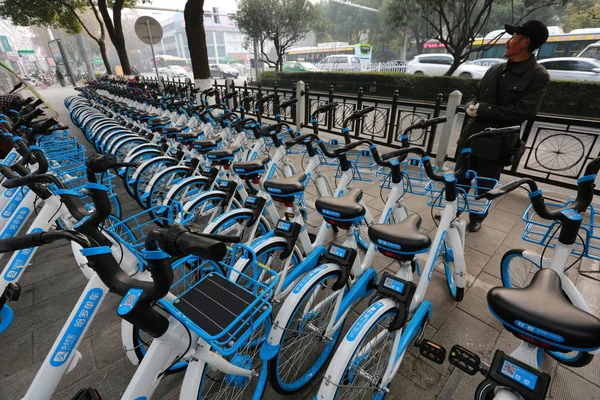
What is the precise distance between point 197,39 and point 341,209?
322 inches

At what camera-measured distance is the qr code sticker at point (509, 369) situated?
1222 mm

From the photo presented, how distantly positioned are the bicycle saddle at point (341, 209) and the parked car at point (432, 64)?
2117 cm

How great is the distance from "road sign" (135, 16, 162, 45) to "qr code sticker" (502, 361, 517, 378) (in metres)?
13.2

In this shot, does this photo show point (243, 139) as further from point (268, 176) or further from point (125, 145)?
point (125, 145)

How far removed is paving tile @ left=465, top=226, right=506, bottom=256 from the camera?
350cm

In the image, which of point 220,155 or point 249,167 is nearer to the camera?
point 249,167

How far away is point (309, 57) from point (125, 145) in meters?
34.9

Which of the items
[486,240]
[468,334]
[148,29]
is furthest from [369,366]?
[148,29]

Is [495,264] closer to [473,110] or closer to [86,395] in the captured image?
[473,110]

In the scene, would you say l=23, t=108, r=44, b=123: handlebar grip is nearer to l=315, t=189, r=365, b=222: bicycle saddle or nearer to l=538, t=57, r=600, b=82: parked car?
l=315, t=189, r=365, b=222: bicycle saddle

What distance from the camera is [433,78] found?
1405cm

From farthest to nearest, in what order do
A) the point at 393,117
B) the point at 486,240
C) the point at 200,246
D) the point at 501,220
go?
the point at 393,117 → the point at 501,220 → the point at 486,240 → the point at 200,246

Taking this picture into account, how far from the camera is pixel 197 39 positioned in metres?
8.02

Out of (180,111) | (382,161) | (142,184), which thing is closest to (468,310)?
(382,161)
